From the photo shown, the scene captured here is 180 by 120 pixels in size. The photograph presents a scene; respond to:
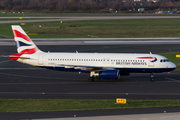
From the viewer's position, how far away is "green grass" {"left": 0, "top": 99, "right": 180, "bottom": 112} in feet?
85.0

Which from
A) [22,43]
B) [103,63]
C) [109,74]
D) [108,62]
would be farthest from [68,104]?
[22,43]

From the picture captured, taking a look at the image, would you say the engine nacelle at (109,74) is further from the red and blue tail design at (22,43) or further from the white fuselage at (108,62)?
the red and blue tail design at (22,43)

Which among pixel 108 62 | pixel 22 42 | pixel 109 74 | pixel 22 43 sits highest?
pixel 22 42

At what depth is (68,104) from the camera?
1083 inches

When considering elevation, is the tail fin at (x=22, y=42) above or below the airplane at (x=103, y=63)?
above

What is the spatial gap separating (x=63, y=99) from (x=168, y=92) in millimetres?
12426

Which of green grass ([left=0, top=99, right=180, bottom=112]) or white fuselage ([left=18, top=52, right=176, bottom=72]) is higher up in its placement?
white fuselage ([left=18, top=52, right=176, bottom=72])

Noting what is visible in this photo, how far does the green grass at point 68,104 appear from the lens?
2591cm

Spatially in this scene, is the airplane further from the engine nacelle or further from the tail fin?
the tail fin

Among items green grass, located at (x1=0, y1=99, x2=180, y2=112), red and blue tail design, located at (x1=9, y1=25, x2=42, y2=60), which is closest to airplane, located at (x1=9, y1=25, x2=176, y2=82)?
red and blue tail design, located at (x1=9, y1=25, x2=42, y2=60)

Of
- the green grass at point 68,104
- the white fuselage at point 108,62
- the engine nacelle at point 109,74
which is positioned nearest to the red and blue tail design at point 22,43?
the white fuselage at point 108,62

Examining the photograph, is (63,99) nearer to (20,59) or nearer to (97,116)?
(97,116)

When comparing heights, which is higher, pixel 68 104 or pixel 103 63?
pixel 103 63

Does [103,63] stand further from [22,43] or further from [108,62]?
[22,43]
